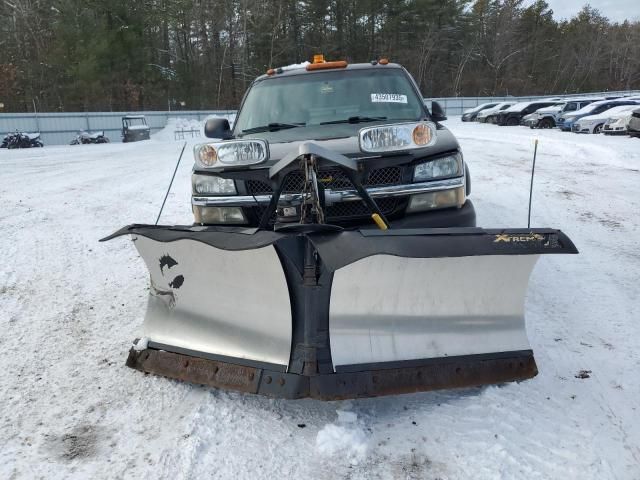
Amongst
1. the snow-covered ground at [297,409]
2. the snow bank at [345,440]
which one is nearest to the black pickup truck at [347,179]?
the snow-covered ground at [297,409]

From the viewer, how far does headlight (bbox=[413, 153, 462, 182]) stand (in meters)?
2.98

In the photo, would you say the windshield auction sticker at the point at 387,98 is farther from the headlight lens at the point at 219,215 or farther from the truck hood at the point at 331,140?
the headlight lens at the point at 219,215

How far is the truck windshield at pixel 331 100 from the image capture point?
3828mm

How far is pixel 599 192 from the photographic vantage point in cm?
782

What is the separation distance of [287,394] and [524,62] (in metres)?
65.7

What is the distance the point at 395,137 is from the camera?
9.21ft

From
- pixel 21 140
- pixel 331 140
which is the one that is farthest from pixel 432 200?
pixel 21 140

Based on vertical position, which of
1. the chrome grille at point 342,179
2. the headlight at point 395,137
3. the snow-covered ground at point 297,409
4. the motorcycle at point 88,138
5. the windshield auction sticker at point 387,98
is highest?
the windshield auction sticker at point 387,98

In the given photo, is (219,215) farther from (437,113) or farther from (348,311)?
(437,113)

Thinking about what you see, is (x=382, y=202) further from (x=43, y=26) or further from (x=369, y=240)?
(x=43, y=26)

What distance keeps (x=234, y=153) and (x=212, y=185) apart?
13.2 inches

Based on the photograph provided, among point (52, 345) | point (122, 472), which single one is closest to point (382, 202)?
point (122, 472)

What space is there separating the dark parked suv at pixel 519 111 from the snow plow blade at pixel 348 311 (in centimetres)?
2595

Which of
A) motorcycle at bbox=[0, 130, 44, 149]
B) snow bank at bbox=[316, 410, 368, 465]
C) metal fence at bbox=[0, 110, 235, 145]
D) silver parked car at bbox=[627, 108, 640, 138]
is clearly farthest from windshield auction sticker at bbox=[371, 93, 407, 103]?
metal fence at bbox=[0, 110, 235, 145]
